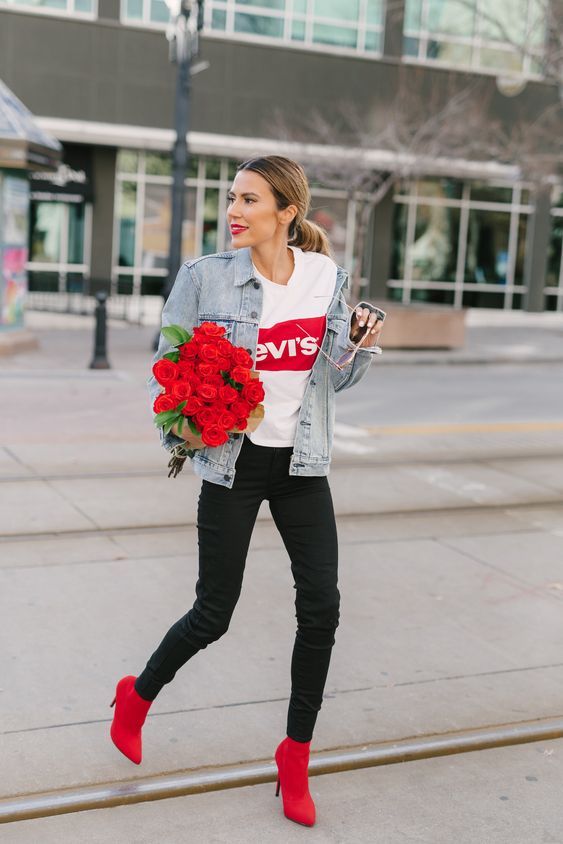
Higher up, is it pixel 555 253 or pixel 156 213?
pixel 156 213

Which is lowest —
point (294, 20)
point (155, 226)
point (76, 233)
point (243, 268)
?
point (243, 268)

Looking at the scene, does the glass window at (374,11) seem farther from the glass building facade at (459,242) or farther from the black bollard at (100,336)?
the black bollard at (100,336)

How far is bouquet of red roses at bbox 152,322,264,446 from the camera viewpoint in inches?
124

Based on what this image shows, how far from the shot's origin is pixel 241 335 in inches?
130

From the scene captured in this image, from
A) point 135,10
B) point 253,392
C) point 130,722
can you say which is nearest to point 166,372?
point 253,392

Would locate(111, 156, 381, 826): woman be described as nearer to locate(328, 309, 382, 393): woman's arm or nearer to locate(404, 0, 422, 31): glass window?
locate(328, 309, 382, 393): woman's arm

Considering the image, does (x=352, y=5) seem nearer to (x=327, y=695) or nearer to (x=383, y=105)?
(x=383, y=105)

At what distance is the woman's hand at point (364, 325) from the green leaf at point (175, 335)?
0.49m

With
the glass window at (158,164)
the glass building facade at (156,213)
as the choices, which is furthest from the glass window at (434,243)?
the glass window at (158,164)

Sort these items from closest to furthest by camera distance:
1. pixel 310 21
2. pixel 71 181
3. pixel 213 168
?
pixel 71 181
pixel 310 21
pixel 213 168

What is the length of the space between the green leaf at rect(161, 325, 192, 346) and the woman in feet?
0.20

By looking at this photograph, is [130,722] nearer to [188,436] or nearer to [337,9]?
[188,436]

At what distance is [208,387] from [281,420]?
0.29m

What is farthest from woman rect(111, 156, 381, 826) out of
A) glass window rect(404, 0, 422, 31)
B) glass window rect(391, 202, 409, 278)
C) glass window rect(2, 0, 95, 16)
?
glass window rect(391, 202, 409, 278)
